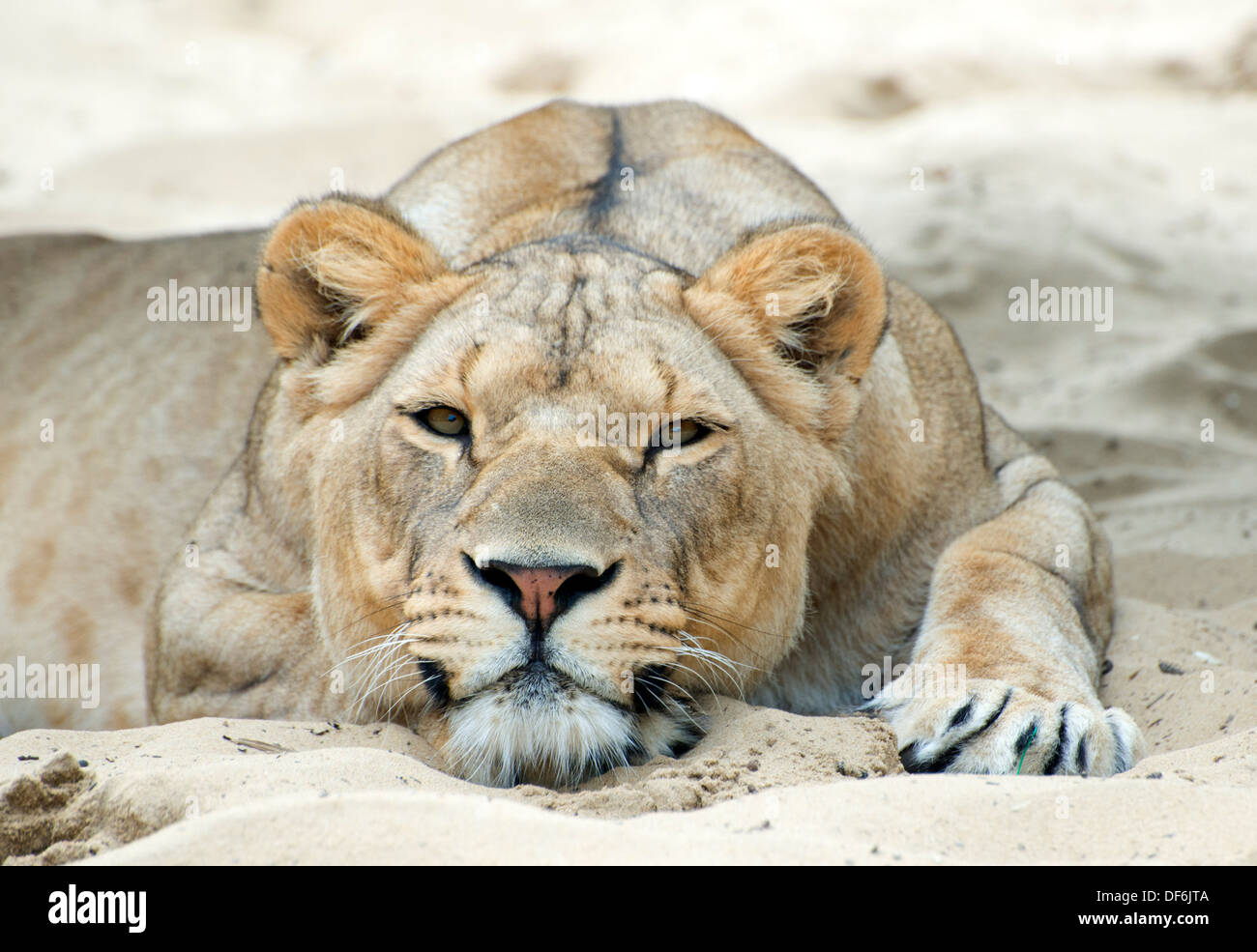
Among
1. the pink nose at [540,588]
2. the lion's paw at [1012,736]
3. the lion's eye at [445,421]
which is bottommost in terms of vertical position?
A: the lion's paw at [1012,736]

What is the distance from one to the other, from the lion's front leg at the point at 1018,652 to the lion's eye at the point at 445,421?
44.7 inches

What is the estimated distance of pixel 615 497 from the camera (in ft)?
9.73

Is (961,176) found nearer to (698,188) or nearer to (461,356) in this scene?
(698,188)

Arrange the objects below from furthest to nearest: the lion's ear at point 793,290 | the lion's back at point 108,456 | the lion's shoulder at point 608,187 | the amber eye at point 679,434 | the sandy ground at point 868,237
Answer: the lion's back at point 108,456, the lion's shoulder at point 608,187, the lion's ear at point 793,290, the amber eye at point 679,434, the sandy ground at point 868,237

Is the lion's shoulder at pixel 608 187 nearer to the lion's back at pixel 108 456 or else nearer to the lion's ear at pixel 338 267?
the lion's ear at pixel 338 267

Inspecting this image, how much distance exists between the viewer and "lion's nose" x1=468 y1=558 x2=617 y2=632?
2695 millimetres

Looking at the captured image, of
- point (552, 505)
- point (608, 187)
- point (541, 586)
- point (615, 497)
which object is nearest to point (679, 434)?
point (615, 497)

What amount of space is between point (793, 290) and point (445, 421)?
0.91 meters

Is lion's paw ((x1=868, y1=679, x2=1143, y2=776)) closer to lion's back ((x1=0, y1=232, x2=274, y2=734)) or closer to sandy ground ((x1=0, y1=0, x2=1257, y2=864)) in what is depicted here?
sandy ground ((x1=0, y1=0, x2=1257, y2=864))

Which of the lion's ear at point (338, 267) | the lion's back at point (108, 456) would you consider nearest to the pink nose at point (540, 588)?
the lion's ear at point (338, 267)

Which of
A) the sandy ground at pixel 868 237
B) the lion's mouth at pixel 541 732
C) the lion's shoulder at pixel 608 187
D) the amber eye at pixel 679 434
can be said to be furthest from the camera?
the lion's shoulder at pixel 608 187

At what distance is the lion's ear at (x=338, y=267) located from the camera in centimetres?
354

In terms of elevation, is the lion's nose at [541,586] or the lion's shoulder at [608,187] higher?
the lion's shoulder at [608,187]

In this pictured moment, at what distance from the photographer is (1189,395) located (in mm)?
6543
